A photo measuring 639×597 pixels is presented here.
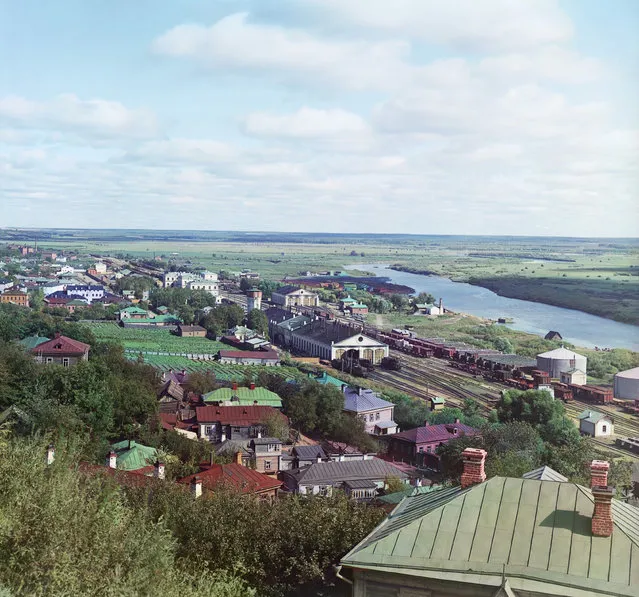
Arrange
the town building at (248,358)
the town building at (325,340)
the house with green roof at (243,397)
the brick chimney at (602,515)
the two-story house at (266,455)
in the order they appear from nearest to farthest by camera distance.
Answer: the brick chimney at (602,515)
the two-story house at (266,455)
the house with green roof at (243,397)
the town building at (248,358)
the town building at (325,340)

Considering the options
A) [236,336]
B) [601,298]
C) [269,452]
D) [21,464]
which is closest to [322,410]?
[269,452]

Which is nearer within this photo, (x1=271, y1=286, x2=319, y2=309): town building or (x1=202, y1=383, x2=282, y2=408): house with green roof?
(x1=202, y1=383, x2=282, y2=408): house with green roof

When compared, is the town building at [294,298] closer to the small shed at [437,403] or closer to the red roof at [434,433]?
the small shed at [437,403]

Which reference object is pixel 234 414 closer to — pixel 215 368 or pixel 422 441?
pixel 422 441

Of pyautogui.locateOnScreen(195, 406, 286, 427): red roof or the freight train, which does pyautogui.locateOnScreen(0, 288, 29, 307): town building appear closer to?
Result: the freight train

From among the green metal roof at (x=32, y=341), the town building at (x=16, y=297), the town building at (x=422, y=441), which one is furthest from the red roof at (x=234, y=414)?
the town building at (x=16, y=297)

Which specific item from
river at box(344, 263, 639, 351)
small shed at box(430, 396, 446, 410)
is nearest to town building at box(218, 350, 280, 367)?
small shed at box(430, 396, 446, 410)

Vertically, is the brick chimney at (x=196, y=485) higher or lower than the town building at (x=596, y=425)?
higher
